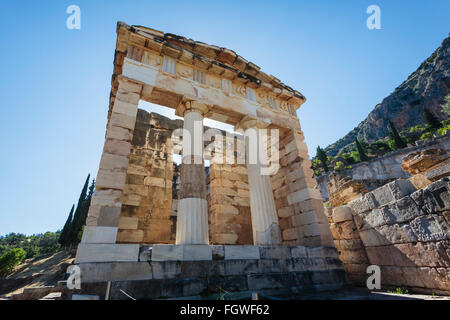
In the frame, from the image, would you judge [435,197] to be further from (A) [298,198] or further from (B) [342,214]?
(A) [298,198]

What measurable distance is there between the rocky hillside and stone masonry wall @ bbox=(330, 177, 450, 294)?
174 ft

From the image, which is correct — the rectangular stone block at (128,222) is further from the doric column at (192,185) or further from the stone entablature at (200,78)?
the stone entablature at (200,78)

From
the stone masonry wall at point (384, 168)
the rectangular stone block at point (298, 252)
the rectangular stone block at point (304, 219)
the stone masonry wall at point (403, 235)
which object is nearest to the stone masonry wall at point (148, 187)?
the rectangular stone block at point (298, 252)

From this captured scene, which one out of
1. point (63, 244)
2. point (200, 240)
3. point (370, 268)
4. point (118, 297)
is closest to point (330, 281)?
point (370, 268)

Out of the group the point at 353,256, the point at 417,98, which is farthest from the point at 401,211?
the point at 417,98

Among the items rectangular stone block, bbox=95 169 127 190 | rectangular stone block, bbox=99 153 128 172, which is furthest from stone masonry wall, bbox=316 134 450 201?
rectangular stone block, bbox=95 169 127 190

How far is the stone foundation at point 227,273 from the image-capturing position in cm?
378

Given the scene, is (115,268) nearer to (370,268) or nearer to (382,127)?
(370,268)

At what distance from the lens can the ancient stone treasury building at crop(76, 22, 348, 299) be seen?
418 centimetres

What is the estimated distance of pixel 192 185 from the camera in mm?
5543

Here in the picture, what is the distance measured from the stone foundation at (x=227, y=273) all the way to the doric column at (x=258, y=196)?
1.96 feet

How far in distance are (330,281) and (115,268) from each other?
520cm

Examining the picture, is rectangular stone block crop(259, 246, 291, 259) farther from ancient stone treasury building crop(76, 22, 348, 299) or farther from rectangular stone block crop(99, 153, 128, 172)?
rectangular stone block crop(99, 153, 128, 172)

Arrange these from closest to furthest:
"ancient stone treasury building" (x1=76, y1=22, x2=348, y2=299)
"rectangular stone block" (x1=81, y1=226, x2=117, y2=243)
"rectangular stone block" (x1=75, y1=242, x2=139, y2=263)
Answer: "rectangular stone block" (x1=75, y1=242, x2=139, y2=263)
"rectangular stone block" (x1=81, y1=226, x2=117, y2=243)
"ancient stone treasury building" (x1=76, y1=22, x2=348, y2=299)
